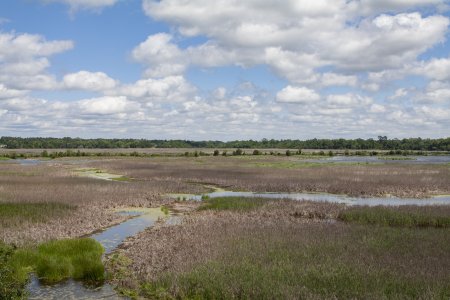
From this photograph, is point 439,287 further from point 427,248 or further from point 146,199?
point 146,199

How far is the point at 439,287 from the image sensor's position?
38.9 ft

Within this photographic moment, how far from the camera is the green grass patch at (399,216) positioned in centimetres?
2333

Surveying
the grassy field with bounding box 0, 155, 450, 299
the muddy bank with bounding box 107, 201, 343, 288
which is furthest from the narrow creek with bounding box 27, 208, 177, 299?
the muddy bank with bounding box 107, 201, 343, 288

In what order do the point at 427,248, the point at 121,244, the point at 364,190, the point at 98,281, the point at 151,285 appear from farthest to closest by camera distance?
the point at 364,190 → the point at 121,244 → the point at 427,248 → the point at 98,281 → the point at 151,285

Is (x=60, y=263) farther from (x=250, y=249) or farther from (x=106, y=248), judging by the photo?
(x=250, y=249)

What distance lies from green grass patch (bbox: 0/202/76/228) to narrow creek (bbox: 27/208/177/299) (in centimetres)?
359

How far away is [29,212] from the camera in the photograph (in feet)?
81.2

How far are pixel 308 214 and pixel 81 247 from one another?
1405 cm

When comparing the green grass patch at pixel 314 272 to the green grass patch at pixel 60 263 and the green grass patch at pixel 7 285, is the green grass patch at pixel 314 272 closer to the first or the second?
the green grass patch at pixel 60 263

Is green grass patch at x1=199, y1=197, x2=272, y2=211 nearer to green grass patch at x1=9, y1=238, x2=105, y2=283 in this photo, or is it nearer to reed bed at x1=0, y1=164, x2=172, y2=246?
reed bed at x1=0, y1=164, x2=172, y2=246

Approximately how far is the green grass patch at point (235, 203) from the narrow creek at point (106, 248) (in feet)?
11.2

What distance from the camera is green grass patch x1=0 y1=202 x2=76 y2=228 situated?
74.3 ft

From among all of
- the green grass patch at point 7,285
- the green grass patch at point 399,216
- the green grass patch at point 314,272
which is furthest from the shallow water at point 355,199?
the green grass patch at point 7,285

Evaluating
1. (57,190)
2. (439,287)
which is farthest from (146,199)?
(439,287)
